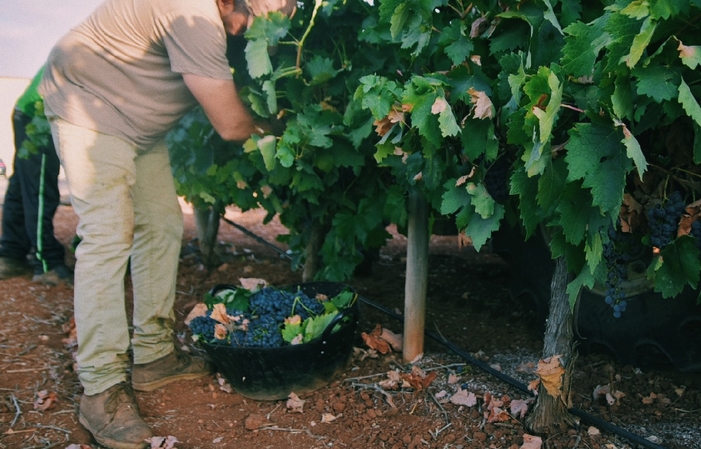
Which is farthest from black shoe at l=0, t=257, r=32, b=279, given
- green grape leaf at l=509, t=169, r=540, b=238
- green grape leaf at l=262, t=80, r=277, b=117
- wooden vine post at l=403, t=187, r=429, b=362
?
green grape leaf at l=509, t=169, r=540, b=238

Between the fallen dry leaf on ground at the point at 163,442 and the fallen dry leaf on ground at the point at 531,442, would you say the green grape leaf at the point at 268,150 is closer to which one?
the fallen dry leaf on ground at the point at 163,442

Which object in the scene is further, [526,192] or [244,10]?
[244,10]

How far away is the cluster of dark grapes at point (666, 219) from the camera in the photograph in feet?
5.33

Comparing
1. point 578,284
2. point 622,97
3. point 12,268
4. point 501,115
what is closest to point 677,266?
point 578,284

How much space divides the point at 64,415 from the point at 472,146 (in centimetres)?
203

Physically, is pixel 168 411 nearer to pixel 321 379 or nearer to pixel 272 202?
pixel 321 379

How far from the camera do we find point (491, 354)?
3066 millimetres

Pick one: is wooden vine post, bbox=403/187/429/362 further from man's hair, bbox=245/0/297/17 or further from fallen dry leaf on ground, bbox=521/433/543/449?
man's hair, bbox=245/0/297/17

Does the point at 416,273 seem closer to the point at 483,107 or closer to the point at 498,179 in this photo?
the point at 498,179

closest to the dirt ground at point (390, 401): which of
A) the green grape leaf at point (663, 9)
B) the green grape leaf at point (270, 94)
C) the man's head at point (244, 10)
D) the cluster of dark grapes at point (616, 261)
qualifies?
the cluster of dark grapes at point (616, 261)

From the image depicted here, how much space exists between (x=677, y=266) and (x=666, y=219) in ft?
0.40

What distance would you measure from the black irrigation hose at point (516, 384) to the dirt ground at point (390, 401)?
1cm

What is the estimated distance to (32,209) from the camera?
3959 millimetres

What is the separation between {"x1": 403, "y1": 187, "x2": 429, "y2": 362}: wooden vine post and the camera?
9.18ft
